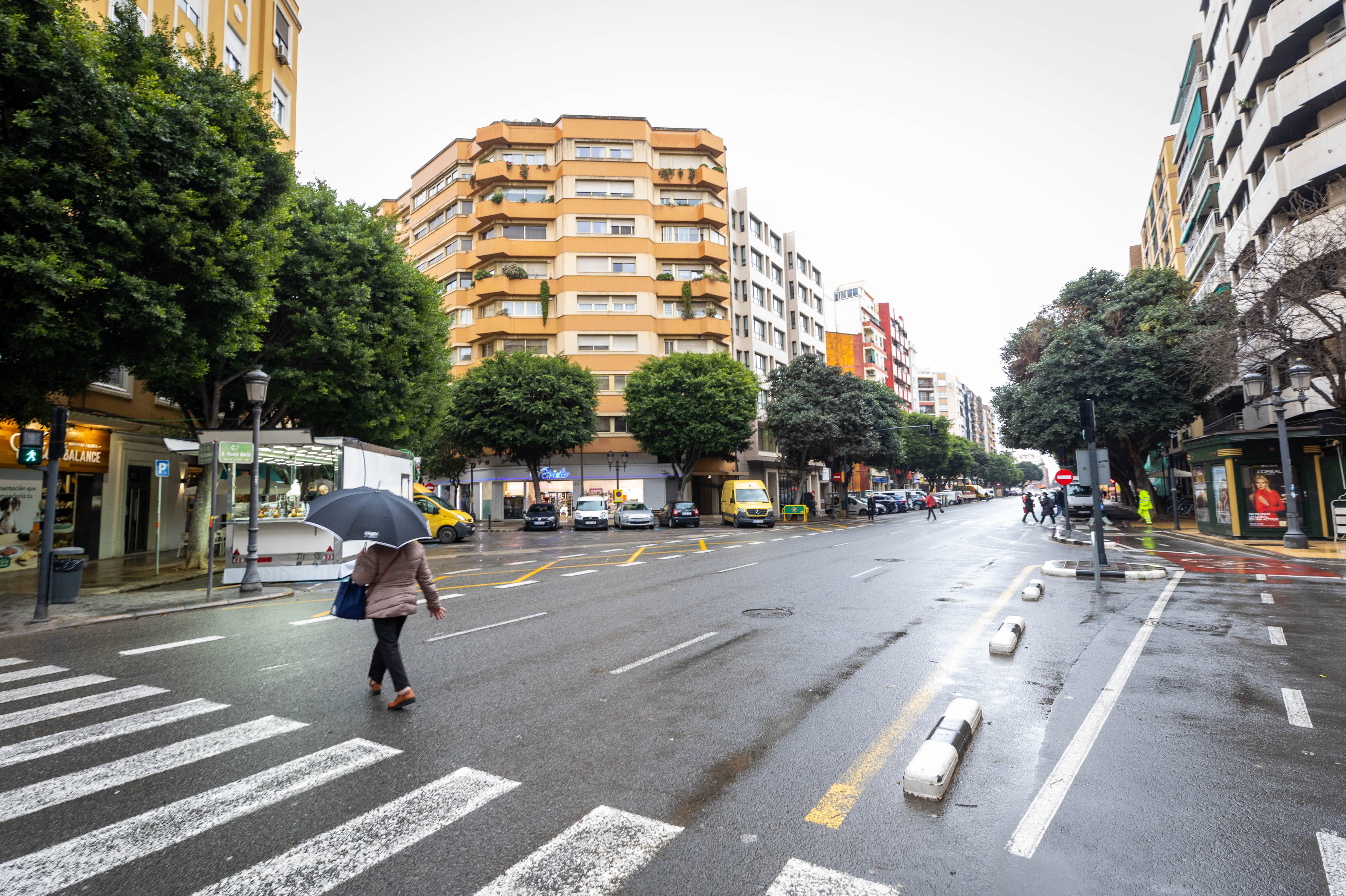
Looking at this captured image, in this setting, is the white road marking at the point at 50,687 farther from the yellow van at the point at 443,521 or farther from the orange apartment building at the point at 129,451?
the yellow van at the point at 443,521

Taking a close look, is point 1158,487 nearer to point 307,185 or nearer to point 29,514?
point 307,185

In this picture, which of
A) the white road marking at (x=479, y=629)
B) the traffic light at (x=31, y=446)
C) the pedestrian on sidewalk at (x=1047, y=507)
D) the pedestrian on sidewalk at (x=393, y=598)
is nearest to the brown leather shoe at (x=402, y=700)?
the pedestrian on sidewalk at (x=393, y=598)

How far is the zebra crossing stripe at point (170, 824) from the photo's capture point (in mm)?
3203

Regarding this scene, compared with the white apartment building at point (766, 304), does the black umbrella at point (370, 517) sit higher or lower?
lower

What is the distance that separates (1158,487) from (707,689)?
60.9 metres

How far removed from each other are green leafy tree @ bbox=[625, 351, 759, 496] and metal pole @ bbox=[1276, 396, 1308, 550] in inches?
1090

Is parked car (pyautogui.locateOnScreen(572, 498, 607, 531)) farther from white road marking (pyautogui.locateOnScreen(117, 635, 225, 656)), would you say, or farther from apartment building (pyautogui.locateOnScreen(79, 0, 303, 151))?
white road marking (pyautogui.locateOnScreen(117, 635, 225, 656))

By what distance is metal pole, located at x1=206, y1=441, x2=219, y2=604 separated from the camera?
12500 mm

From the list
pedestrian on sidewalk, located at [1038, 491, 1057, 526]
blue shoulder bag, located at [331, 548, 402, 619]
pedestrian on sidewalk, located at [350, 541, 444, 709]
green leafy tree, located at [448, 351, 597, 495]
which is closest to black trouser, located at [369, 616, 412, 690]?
pedestrian on sidewalk, located at [350, 541, 444, 709]

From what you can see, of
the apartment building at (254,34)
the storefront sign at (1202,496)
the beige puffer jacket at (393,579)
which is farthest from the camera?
the storefront sign at (1202,496)

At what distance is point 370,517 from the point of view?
5734 millimetres

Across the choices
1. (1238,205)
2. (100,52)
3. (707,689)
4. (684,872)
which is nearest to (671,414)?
(1238,205)

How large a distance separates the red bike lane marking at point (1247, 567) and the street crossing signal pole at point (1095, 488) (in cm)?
297

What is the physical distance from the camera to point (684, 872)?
10.4 feet
